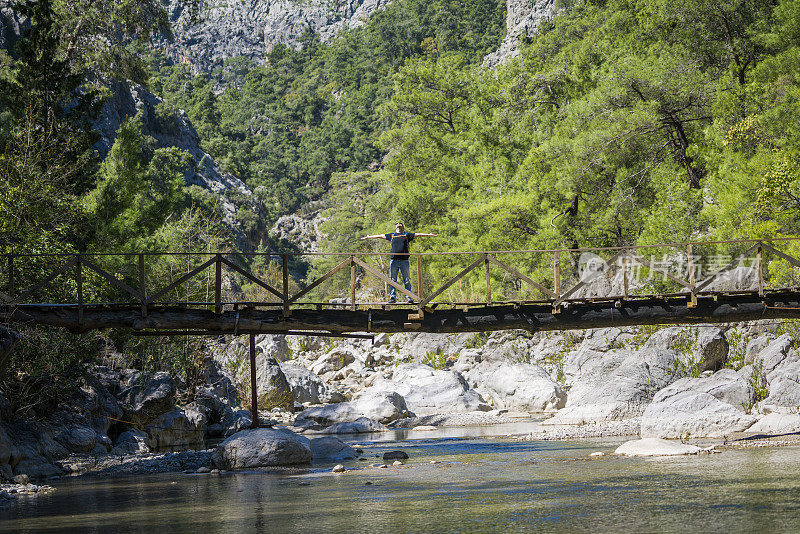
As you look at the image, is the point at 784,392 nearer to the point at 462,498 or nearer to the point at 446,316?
the point at 446,316

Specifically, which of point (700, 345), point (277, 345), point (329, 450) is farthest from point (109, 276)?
point (277, 345)

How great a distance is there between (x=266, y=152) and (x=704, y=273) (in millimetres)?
84992

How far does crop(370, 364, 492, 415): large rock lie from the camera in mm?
26922

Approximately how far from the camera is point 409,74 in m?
47.8

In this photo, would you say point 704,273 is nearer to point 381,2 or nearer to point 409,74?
point 409,74

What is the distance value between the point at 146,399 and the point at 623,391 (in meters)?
12.1

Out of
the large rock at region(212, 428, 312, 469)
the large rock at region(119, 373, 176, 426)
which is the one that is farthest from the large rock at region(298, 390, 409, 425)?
the large rock at region(212, 428, 312, 469)

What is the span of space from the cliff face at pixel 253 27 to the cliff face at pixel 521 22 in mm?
70857

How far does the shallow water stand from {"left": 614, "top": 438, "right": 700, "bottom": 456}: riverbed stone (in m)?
0.62

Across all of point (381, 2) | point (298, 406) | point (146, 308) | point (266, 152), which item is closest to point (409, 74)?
point (298, 406)

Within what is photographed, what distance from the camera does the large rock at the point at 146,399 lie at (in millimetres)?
21219

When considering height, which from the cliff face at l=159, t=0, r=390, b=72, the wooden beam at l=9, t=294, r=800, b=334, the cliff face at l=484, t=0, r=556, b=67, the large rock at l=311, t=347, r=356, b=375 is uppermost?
the cliff face at l=159, t=0, r=390, b=72

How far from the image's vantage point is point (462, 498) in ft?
38.9

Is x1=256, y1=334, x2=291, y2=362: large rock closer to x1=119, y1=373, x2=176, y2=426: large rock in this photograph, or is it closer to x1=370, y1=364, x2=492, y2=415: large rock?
x1=370, y1=364, x2=492, y2=415: large rock
